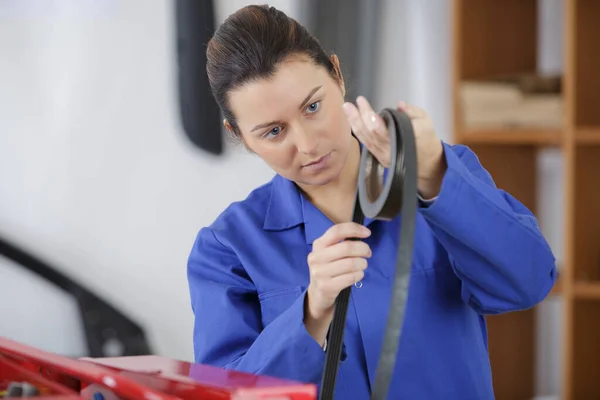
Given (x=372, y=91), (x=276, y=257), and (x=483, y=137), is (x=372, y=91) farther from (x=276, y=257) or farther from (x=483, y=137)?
(x=276, y=257)

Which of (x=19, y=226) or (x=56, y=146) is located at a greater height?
(x=56, y=146)

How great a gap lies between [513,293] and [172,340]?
5.09ft

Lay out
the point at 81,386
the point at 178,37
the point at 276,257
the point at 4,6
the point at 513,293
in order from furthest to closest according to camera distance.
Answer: the point at 178,37, the point at 4,6, the point at 276,257, the point at 513,293, the point at 81,386

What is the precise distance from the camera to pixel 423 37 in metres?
2.85

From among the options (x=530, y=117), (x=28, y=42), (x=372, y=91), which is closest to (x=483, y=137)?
(x=530, y=117)

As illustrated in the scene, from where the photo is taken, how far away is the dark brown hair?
124cm

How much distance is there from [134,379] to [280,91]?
0.52 meters

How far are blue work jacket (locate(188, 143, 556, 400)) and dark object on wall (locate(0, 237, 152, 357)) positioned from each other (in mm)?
1114

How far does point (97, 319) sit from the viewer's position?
2.39 metres

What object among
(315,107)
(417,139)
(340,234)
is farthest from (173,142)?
(417,139)

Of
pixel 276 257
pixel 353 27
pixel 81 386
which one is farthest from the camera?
pixel 353 27

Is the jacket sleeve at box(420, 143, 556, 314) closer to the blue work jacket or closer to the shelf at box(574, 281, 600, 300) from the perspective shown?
the blue work jacket

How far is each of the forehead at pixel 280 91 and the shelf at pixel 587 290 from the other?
155cm

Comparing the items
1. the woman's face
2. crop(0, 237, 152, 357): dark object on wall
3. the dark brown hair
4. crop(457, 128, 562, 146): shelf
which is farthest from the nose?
crop(457, 128, 562, 146): shelf
